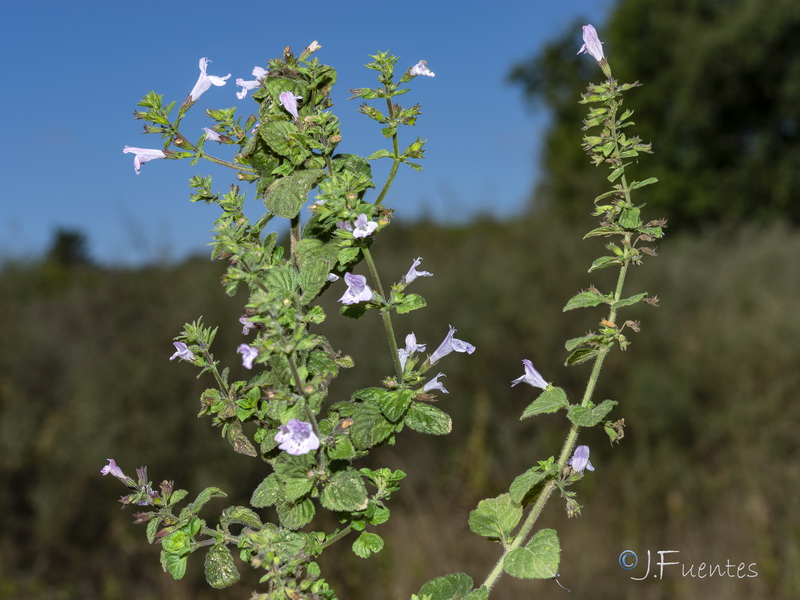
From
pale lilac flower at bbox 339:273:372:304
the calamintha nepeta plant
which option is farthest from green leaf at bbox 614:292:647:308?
pale lilac flower at bbox 339:273:372:304

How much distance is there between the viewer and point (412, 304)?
776 mm

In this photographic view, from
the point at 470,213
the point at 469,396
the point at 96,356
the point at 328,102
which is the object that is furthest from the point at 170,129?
the point at 470,213

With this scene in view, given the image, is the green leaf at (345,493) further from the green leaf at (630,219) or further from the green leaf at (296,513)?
the green leaf at (630,219)

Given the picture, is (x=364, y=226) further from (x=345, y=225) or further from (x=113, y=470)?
(x=113, y=470)

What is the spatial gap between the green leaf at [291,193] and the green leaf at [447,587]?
0.38 meters

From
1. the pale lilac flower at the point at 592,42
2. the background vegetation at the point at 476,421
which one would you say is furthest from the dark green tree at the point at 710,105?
the pale lilac flower at the point at 592,42

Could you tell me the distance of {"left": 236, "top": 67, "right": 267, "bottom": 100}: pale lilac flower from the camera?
756mm

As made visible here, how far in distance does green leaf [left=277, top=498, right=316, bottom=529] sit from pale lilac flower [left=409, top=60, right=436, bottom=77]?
448mm

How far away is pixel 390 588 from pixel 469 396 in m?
2.38

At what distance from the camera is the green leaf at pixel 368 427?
2.30 feet

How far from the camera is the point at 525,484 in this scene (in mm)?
735

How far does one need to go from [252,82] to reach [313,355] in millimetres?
303

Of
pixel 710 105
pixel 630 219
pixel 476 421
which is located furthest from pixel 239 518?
pixel 710 105

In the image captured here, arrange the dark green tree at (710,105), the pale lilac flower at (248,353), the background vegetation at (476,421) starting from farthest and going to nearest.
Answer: the dark green tree at (710,105) < the background vegetation at (476,421) < the pale lilac flower at (248,353)
